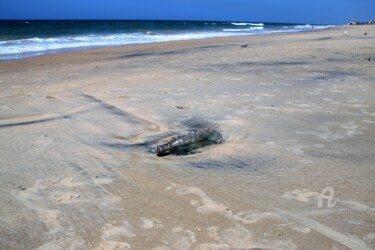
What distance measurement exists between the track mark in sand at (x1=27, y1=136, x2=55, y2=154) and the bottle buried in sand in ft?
3.54

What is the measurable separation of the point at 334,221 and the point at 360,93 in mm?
4072

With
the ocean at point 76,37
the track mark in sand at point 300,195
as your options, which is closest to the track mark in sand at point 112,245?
the track mark in sand at point 300,195

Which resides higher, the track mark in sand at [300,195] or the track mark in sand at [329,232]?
the track mark in sand at [300,195]

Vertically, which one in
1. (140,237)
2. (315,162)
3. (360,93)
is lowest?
(140,237)

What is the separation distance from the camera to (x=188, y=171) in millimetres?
2863

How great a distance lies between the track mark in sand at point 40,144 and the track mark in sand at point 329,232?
2284 millimetres

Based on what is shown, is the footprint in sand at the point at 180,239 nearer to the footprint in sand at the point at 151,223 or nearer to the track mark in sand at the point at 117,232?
the footprint in sand at the point at 151,223

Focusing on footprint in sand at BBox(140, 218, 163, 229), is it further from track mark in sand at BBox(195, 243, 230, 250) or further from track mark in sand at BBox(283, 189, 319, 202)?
track mark in sand at BBox(283, 189, 319, 202)

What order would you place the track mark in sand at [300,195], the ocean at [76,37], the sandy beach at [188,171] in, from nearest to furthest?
the sandy beach at [188,171] → the track mark in sand at [300,195] → the ocean at [76,37]

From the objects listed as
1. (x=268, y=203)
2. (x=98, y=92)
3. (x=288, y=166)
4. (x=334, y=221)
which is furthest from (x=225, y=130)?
(x=98, y=92)

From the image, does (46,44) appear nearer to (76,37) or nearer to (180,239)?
(76,37)

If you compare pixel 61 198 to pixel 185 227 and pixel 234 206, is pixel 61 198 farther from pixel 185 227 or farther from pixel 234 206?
pixel 234 206

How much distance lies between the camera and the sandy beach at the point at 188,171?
206 cm

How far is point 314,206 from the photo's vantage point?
234 cm
